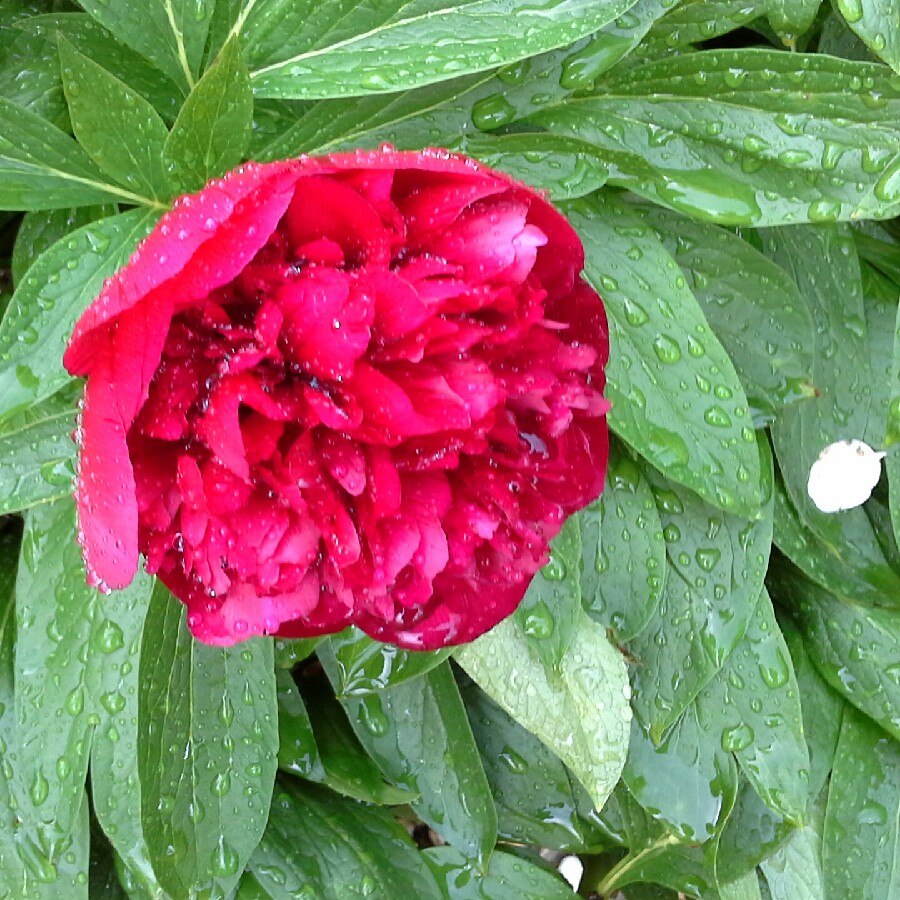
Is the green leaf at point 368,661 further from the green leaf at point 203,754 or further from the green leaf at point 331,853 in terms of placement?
the green leaf at point 331,853

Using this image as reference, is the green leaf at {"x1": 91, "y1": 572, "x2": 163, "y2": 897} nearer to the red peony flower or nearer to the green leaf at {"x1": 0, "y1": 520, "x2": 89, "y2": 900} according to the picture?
the green leaf at {"x1": 0, "y1": 520, "x2": 89, "y2": 900}

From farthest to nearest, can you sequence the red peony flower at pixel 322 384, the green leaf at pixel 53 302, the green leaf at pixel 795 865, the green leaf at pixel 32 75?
the green leaf at pixel 795 865, the green leaf at pixel 32 75, the green leaf at pixel 53 302, the red peony flower at pixel 322 384

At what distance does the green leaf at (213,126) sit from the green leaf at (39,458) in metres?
0.19

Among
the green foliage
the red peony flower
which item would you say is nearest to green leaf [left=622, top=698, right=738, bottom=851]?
the green foliage

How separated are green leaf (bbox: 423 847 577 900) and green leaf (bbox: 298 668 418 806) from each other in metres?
0.13

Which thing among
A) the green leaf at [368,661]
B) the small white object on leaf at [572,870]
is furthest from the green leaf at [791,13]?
the small white object on leaf at [572,870]

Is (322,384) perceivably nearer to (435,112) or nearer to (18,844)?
(435,112)

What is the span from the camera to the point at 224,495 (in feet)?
1.24

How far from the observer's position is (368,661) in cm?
70

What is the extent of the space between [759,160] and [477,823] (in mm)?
635

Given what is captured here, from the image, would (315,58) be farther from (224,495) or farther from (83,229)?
(224,495)

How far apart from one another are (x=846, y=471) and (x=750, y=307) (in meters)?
0.18

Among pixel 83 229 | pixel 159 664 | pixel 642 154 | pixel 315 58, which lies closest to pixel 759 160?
pixel 642 154

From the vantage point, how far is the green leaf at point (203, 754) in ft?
2.06
